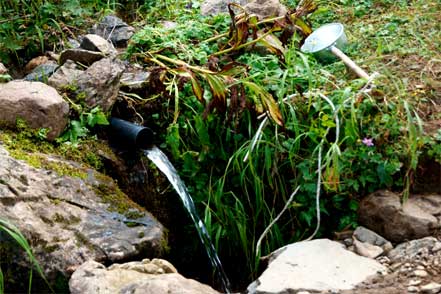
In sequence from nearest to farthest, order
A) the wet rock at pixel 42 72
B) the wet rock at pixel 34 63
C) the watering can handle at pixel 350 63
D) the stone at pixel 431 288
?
the stone at pixel 431 288
the watering can handle at pixel 350 63
the wet rock at pixel 42 72
the wet rock at pixel 34 63

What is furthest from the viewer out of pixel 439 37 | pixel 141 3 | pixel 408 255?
pixel 141 3

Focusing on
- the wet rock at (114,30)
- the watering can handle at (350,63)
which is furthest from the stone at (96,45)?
the watering can handle at (350,63)

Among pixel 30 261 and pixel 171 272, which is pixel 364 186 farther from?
pixel 30 261

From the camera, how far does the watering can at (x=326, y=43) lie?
15.0ft

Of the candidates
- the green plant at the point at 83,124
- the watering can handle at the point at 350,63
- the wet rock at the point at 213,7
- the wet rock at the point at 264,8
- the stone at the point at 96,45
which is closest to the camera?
the green plant at the point at 83,124

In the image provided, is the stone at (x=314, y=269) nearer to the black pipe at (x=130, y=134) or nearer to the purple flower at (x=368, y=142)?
the purple flower at (x=368, y=142)

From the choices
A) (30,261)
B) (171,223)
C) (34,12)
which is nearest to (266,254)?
(171,223)

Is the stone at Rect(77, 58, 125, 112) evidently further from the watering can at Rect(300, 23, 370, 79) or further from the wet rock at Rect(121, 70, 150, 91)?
the watering can at Rect(300, 23, 370, 79)

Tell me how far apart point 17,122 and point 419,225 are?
7.35 ft

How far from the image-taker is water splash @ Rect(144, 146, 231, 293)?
4.09 meters

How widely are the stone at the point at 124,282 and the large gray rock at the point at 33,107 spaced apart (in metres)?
1.12

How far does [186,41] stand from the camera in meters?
4.86

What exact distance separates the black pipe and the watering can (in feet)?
3.99

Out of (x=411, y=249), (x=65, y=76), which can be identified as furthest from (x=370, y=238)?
(x=65, y=76)
